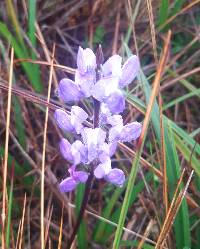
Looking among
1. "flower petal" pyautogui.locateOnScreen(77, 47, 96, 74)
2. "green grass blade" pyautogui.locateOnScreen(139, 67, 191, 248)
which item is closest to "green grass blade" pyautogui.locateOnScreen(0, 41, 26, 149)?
"green grass blade" pyautogui.locateOnScreen(139, 67, 191, 248)

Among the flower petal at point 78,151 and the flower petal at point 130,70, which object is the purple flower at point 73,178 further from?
the flower petal at point 130,70

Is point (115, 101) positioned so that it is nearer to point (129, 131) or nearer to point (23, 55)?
point (129, 131)

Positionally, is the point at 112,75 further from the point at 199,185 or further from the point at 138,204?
the point at 138,204

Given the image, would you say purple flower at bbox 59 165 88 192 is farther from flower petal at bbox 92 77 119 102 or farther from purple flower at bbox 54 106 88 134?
flower petal at bbox 92 77 119 102

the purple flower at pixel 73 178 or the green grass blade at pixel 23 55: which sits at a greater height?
the green grass blade at pixel 23 55

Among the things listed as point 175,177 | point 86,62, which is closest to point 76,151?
point 86,62

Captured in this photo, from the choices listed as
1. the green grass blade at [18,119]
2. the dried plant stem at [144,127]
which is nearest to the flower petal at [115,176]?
the dried plant stem at [144,127]

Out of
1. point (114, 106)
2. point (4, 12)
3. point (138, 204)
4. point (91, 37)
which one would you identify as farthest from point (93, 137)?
point (4, 12)
